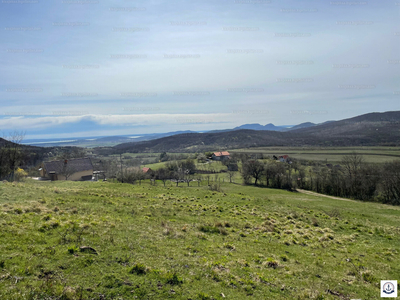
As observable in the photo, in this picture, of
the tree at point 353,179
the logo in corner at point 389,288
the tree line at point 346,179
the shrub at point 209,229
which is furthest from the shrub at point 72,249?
the tree at point 353,179

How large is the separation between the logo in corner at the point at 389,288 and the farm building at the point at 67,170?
58795 millimetres

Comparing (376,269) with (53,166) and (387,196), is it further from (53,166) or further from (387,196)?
(53,166)

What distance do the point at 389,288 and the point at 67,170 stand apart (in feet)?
196

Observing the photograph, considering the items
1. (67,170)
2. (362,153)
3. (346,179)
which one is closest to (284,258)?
(346,179)

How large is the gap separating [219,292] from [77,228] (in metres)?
7.86

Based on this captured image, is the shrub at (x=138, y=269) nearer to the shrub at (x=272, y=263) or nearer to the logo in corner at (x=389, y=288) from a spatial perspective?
the shrub at (x=272, y=263)

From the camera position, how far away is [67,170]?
53125 mm

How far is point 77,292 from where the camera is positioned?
6.28 m

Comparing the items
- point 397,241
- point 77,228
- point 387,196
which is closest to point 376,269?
point 397,241

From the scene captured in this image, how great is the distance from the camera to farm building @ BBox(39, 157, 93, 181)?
172 ft

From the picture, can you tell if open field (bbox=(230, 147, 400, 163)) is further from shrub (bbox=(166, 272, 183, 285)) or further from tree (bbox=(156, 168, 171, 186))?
shrub (bbox=(166, 272, 183, 285))

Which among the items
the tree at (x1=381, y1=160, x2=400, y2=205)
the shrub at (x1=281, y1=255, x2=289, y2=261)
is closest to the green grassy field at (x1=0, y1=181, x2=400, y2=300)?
the shrub at (x1=281, y1=255, x2=289, y2=261)

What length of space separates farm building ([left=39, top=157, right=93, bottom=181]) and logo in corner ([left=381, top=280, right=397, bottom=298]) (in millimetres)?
58795

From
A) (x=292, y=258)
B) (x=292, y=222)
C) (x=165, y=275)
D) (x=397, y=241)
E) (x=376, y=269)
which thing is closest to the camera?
(x=165, y=275)
